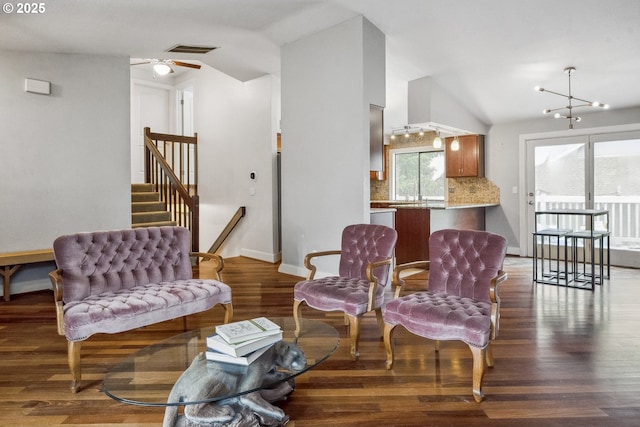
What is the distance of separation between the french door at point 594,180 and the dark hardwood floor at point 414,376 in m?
2.91

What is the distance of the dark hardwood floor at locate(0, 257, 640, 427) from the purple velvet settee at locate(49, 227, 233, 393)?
0.33 metres

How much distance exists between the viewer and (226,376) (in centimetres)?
176

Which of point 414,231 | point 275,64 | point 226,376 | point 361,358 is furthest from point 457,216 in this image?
point 226,376

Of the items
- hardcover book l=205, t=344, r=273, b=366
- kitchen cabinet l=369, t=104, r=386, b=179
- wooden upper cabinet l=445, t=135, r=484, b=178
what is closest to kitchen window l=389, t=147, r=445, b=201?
wooden upper cabinet l=445, t=135, r=484, b=178

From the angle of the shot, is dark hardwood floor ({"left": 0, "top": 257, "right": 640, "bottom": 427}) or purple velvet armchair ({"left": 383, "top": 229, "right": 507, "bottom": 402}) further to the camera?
purple velvet armchair ({"left": 383, "top": 229, "right": 507, "bottom": 402})

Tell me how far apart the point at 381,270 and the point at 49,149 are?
4.30 meters

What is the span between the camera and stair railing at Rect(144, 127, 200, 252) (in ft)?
21.0

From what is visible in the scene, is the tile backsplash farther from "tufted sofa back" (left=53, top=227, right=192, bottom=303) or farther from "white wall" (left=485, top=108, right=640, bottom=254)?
"tufted sofa back" (left=53, top=227, right=192, bottom=303)

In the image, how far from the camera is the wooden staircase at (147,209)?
6.48 m

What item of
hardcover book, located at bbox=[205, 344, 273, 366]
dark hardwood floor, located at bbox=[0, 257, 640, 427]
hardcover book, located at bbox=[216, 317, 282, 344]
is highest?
hardcover book, located at bbox=[216, 317, 282, 344]

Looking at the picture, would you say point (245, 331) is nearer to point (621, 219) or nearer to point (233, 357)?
point (233, 357)

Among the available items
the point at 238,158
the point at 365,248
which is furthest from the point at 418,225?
the point at 238,158

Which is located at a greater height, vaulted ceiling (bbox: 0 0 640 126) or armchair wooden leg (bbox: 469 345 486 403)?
vaulted ceiling (bbox: 0 0 640 126)

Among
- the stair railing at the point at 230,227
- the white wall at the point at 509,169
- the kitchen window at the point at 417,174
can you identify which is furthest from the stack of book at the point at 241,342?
the kitchen window at the point at 417,174
